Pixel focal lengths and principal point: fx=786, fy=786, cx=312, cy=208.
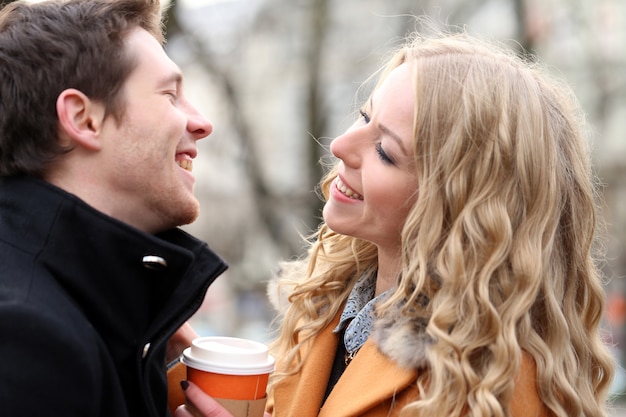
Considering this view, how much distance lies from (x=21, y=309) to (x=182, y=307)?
0.54m

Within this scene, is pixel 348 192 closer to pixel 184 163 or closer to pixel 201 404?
pixel 184 163

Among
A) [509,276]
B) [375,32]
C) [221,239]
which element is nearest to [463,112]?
[509,276]

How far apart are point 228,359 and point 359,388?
1.56ft

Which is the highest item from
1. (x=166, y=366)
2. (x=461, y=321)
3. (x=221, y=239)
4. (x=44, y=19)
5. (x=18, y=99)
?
(x=44, y=19)

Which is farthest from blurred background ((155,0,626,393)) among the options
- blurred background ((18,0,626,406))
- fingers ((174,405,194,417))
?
fingers ((174,405,194,417))

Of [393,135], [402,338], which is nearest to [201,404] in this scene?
[402,338]

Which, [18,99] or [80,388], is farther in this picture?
[18,99]

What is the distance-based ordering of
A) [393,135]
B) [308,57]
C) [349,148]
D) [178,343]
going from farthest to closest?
[308,57]
[178,343]
[349,148]
[393,135]

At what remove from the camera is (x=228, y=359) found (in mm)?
2623

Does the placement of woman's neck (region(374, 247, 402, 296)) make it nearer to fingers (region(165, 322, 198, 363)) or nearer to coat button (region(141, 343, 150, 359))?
fingers (region(165, 322, 198, 363))

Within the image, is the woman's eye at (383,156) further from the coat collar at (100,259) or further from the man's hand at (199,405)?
the man's hand at (199,405)

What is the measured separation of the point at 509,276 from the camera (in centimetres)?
269

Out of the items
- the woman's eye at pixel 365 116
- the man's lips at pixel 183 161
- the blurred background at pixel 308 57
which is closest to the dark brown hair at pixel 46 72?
the man's lips at pixel 183 161

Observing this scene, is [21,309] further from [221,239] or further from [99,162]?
[221,239]
